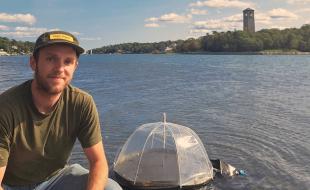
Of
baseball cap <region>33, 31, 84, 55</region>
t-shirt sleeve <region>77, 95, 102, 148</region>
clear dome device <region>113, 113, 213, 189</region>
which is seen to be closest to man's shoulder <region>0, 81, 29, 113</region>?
baseball cap <region>33, 31, 84, 55</region>

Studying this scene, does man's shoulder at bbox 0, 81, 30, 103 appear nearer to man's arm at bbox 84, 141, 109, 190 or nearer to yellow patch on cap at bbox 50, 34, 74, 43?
yellow patch on cap at bbox 50, 34, 74, 43

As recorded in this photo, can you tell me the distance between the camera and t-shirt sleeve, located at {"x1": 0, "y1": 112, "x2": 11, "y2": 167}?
4062mm

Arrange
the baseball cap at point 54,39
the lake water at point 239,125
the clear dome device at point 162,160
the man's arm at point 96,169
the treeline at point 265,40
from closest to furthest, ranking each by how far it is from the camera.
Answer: the baseball cap at point 54,39, the man's arm at point 96,169, the clear dome device at point 162,160, the lake water at point 239,125, the treeline at point 265,40

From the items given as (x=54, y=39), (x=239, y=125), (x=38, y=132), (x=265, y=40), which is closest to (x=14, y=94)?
(x=38, y=132)

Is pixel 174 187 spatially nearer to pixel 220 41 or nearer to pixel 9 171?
pixel 9 171

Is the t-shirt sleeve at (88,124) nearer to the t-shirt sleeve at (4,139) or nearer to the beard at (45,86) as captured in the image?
the beard at (45,86)

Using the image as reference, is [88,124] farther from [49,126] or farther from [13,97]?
[13,97]

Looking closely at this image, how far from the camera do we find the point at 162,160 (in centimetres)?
1109

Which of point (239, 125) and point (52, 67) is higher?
point (52, 67)

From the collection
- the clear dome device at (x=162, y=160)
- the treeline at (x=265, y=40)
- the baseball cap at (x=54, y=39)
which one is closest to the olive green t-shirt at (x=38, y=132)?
the baseball cap at (x=54, y=39)

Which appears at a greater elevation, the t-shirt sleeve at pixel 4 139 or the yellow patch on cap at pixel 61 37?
the yellow patch on cap at pixel 61 37

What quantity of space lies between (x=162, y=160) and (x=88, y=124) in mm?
6822

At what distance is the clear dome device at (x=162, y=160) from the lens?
10578 mm

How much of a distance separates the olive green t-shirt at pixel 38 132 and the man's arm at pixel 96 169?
0.08m
